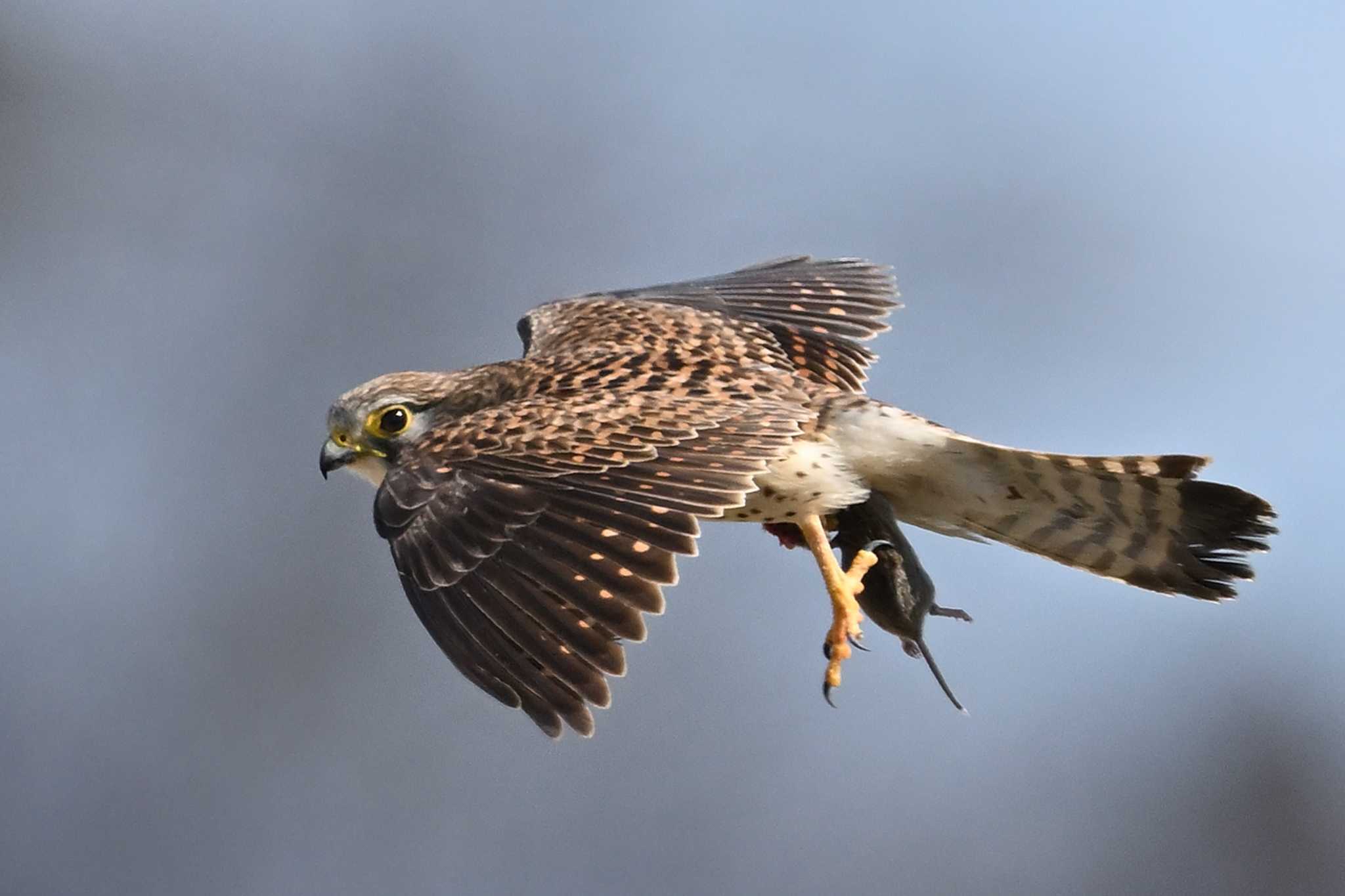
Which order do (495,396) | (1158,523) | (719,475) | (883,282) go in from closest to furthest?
(719,475) < (1158,523) < (495,396) < (883,282)

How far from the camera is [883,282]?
4500 millimetres

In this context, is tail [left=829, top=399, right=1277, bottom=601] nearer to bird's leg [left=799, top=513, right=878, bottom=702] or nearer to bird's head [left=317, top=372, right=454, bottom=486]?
bird's leg [left=799, top=513, right=878, bottom=702]

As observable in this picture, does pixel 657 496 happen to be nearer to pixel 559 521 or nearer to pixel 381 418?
pixel 559 521

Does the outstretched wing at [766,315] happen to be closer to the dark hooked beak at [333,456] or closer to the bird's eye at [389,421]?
the bird's eye at [389,421]

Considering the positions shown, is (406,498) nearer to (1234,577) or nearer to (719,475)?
→ (719,475)

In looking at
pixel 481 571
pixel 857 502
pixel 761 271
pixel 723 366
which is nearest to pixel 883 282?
pixel 761 271

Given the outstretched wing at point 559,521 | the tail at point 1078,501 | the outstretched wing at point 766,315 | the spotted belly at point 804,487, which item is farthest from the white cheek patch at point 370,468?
the tail at point 1078,501

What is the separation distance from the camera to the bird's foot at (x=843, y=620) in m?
3.11

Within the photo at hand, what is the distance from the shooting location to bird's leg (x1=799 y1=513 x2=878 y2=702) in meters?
3.12

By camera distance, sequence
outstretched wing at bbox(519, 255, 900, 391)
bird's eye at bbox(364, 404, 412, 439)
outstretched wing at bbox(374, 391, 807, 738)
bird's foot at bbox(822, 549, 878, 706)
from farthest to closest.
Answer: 1. outstretched wing at bbox(519, 255, 900, 391)
2. bird's eye at bbox(364, 404, 412, 439)
3. bird's foot at bbox(822, 549, 878, 706)
4. outstretched wing at bbox(374, 391, 807, 738)

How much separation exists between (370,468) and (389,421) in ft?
0.45

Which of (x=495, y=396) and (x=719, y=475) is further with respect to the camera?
(x=495, y=396)

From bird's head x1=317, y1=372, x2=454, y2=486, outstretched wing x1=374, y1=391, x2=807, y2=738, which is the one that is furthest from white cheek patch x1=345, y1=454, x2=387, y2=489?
outstretched wing x1=374, y1=391, x2=807, y2=738

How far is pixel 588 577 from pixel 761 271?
6.47ft
